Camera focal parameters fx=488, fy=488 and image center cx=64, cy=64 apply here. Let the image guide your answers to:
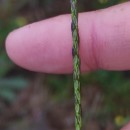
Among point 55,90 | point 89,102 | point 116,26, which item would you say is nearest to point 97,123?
point 89,102

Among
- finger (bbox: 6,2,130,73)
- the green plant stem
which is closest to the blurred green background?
finger (bbox: 6,2,130,73)

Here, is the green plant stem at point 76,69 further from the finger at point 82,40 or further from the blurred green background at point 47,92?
the blurred green background at point 47,92

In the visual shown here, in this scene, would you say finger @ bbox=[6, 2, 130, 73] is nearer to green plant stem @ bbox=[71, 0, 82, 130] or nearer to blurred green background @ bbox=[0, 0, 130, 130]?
green plant stem @ bbox=[71, 0, 82, 130]

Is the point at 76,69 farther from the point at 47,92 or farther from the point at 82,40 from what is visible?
the point at 47,92

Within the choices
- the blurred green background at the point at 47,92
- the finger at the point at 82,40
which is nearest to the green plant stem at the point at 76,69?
the finger at the point at 82,40

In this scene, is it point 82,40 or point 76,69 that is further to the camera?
point 82,40

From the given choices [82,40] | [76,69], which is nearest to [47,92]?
[82,40]

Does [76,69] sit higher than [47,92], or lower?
higher
